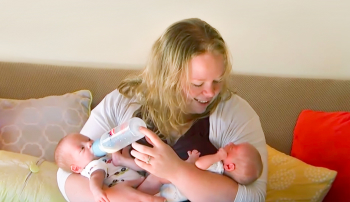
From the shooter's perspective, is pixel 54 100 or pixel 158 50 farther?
pixel 54 100

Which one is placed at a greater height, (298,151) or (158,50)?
(158,50)

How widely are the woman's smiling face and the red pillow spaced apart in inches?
26.7

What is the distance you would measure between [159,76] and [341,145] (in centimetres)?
84

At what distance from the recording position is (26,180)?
64.4 inches

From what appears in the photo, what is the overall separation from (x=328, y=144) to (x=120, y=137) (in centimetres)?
95

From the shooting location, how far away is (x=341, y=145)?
5.73ft

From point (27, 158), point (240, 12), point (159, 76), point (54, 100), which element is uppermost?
point (240, 12)

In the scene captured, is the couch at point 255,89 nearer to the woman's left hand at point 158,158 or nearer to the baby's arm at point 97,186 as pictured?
the baby's arm at point 97,186

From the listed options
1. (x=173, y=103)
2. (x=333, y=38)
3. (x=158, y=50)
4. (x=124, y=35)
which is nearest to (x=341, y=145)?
(x=333, y=38)

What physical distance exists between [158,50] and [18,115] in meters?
0.87

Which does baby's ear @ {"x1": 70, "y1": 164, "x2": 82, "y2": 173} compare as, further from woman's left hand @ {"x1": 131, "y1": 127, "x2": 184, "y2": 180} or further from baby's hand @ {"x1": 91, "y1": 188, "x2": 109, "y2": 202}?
woman's left hand @ {"x1": 131, "y1": 127, "x2": 184, "y2": 180}

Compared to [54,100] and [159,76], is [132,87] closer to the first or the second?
[159,76]

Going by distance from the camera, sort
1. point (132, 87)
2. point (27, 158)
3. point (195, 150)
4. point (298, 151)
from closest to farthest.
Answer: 1. point (195, 150)
2. point (132, 87)
3. point (27, 158)
4. point (298, 151)

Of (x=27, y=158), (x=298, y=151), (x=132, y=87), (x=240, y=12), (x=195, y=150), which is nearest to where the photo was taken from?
(x=195, y=150)
